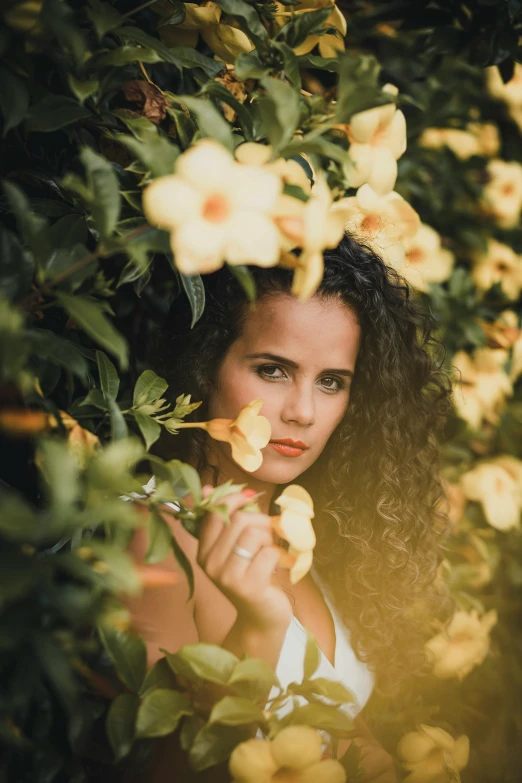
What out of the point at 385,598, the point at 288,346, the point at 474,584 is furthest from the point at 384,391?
the point at 474,584

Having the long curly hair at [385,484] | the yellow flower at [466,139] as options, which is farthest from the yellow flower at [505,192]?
the long curly hair at [385,484]

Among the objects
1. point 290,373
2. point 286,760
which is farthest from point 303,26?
point 286,760

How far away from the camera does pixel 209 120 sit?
662 millimetres

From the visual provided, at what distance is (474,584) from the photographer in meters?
1.64

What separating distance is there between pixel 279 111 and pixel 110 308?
0.44m

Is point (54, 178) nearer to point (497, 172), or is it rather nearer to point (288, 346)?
point (288, 346)

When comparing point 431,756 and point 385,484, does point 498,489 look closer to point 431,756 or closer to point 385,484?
point 385,484

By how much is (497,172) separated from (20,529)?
1.87 meters

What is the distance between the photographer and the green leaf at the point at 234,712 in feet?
2.32

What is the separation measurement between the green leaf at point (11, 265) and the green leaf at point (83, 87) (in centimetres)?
26

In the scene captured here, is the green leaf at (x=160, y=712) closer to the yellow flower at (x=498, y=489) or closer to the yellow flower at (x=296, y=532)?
the yellow flower at (x=296, y=532)

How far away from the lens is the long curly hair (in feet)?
4.28

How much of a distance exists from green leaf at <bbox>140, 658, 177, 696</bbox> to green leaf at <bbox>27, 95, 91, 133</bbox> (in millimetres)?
687

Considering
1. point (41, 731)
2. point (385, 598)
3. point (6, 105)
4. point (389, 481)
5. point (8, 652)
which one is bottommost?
point (385, 598)
